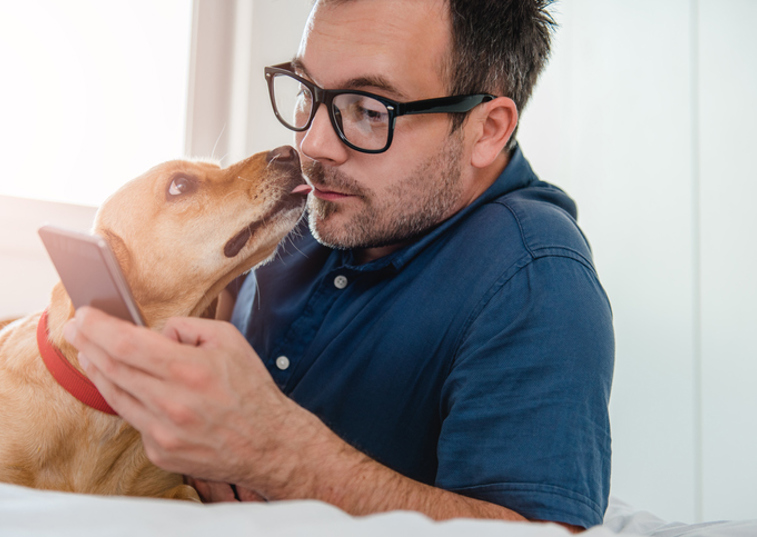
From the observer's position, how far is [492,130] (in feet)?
4.22

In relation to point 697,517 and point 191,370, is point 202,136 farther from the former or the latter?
point 697,517

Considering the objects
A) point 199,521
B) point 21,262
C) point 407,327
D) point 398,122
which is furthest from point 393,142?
point 21,262

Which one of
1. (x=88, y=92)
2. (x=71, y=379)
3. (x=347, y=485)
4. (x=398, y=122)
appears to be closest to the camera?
(x=347, y=485)

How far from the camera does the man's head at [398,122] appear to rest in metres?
1.12

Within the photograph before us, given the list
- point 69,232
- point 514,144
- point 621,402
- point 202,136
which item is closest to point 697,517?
point 621,402

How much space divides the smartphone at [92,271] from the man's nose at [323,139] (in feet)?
1.74

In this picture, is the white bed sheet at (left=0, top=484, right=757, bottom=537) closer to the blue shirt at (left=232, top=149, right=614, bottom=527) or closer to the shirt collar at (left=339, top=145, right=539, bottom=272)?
the blue shirt at (left=232, top=149, right=614, bottom=527)

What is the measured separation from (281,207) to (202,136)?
111 cm

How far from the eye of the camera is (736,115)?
94.7 inches

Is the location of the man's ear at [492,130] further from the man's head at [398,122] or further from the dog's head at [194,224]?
the dog's head at [194,224]

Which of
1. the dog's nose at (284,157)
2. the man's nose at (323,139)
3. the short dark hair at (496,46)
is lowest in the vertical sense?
the dog's nose at (284,157)

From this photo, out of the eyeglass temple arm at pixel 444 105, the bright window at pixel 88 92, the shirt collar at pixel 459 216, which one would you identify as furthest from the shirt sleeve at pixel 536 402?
the bright window at pixel 88 92

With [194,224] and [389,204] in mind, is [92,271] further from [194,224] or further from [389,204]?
[389,204]

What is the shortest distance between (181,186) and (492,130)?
2.23 feet
